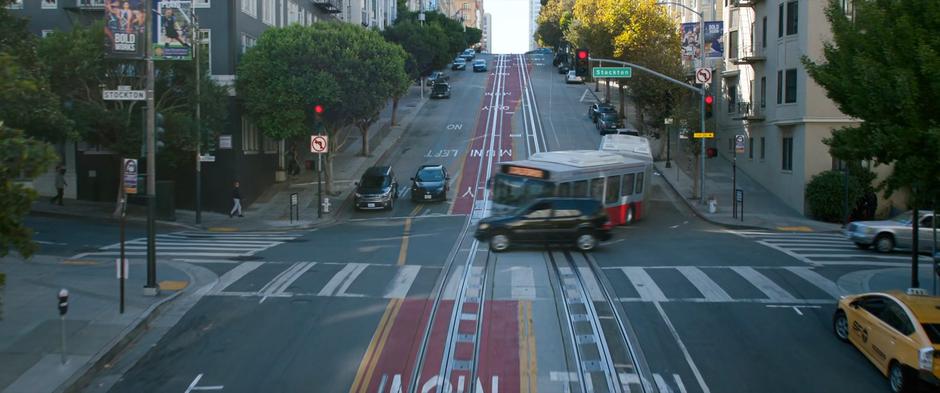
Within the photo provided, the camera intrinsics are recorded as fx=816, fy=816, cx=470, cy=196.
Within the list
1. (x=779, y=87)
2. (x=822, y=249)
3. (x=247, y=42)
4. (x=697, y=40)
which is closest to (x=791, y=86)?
(x=779, y=87)

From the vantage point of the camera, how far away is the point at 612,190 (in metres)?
29.3

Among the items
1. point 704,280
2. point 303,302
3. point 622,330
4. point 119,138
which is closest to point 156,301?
point 303,302

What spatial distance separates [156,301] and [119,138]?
16.4 meters

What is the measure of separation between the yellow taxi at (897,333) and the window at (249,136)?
31228 mm

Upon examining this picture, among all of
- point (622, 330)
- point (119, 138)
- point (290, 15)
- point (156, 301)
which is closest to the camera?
point (622, 330)

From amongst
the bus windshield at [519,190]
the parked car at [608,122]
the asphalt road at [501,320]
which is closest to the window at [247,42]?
the asphalt road at [501,320]

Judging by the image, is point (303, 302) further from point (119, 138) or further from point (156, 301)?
point (119, 138)

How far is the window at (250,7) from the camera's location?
40.5m

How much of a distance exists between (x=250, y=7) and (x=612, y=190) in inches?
885

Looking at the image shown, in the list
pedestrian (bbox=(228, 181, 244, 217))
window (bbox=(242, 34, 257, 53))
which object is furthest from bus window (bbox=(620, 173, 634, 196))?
window (bbox=(242, 34, 257, 53))

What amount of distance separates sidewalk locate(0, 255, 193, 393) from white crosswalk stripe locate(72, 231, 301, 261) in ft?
6.18

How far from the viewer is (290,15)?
4962 cm

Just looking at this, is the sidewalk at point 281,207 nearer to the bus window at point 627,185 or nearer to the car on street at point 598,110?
the bus window at point 627,185

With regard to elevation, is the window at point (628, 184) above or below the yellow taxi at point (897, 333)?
above
